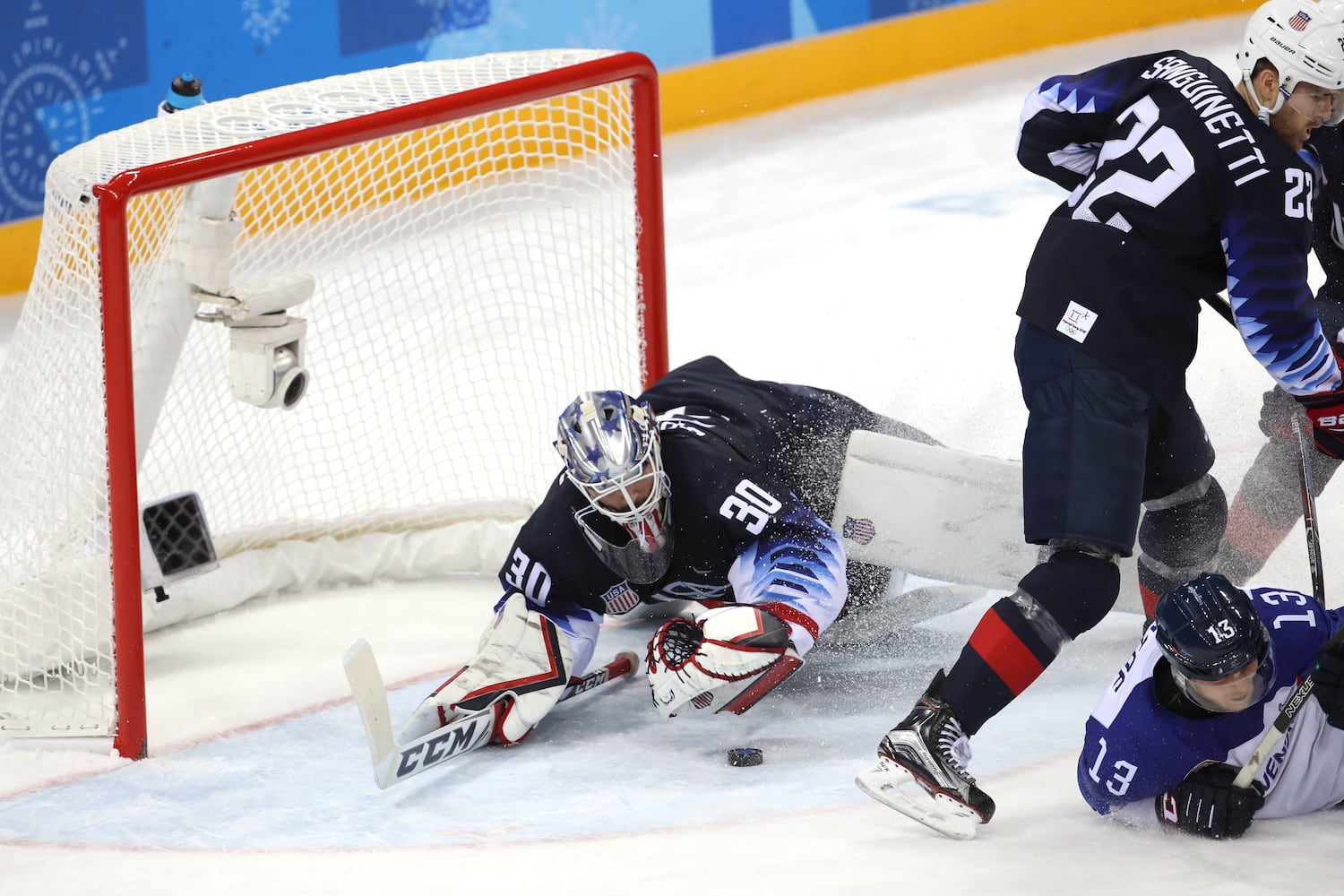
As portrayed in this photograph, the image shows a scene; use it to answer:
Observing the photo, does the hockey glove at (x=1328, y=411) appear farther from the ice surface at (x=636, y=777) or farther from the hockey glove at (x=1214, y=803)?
the hockey glove at (x=1214, y=803)

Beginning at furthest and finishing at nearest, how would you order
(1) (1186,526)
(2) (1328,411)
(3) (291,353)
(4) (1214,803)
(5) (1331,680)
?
(3) (291,353) → (1) (1186,526) → (2) (1328,411) → (4) (1214,803) → (5) (1331,680)

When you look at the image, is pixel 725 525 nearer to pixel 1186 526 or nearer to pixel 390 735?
pixel 390 735

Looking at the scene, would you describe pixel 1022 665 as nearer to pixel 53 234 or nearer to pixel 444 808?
pixel 444 808

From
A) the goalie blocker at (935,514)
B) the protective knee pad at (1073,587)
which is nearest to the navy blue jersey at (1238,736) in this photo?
the protective knee pad at (1073,587)

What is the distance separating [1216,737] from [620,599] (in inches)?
46.6

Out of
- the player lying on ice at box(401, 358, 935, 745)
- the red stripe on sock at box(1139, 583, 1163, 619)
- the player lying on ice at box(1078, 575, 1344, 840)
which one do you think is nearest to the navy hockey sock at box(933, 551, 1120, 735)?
the player lying on ice at box(1078, 575, 1344, 840)

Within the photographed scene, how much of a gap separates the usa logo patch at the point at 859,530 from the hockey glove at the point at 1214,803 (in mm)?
1002

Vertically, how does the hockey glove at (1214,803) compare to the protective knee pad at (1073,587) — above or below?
below

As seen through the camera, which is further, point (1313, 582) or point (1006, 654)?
point (1313, 582)

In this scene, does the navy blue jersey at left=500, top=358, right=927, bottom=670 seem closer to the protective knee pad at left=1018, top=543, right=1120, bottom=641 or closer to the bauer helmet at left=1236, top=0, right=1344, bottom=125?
the protective knee pad at left=1018, top=543, right=1120, bottom=641

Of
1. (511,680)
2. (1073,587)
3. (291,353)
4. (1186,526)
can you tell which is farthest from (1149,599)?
(291,353)

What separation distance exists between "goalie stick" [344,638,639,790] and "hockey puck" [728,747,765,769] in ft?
1.48

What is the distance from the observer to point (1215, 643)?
7.56 ft

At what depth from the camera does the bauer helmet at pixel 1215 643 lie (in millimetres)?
2311
